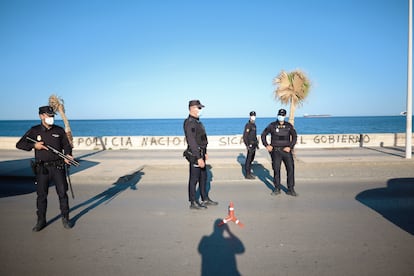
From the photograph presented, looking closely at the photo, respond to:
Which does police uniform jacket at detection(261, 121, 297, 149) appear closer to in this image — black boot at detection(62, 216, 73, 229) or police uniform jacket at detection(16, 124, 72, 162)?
police uniform jacket at detection(16, 124, 72, 162)

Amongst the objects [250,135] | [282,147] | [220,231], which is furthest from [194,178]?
[250,135]

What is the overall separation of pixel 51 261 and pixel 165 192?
12.0 ft

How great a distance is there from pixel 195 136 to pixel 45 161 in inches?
104

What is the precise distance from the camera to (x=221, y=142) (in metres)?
16.7

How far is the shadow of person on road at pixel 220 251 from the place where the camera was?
329 cm

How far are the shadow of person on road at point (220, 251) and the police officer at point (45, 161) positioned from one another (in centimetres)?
247

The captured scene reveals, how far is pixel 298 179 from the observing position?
26.7ft

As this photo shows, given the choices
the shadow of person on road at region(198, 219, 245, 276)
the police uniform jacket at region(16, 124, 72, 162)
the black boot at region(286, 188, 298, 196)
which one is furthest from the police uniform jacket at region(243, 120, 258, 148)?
the police uniform jacket at region(16, 124, 72, 162)

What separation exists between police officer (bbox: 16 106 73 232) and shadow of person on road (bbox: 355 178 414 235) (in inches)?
223

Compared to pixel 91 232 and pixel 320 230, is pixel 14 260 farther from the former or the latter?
pixel 320 230

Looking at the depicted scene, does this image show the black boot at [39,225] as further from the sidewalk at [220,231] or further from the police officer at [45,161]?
the sidewalk at [220,231]

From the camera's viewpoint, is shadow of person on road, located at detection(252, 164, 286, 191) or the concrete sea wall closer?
shadow of person on road, located at detection(252, 164, 286, 191)

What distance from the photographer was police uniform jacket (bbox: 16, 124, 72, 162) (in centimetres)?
447

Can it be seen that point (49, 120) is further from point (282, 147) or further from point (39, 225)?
point (282, 147)
